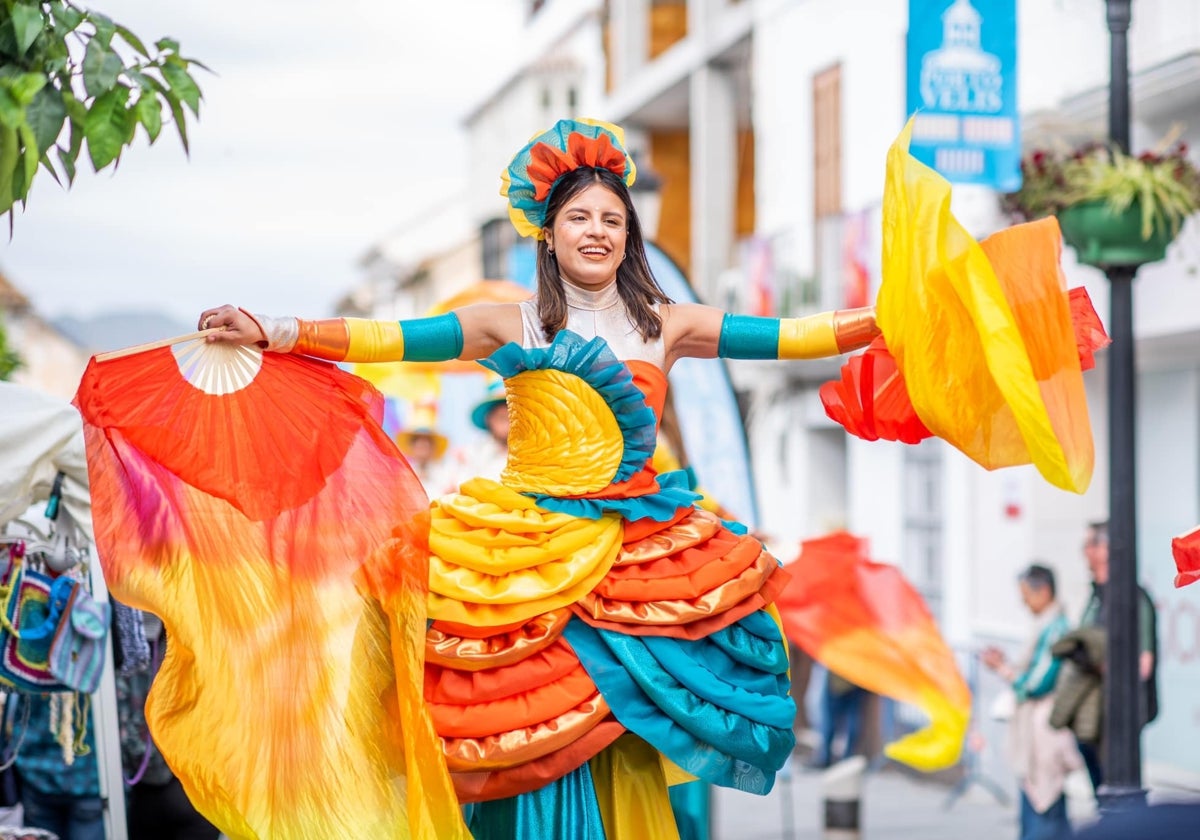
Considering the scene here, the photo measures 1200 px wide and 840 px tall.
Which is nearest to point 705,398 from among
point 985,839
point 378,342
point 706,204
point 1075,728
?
point 1075,728

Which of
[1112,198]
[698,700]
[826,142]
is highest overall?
[826,142]

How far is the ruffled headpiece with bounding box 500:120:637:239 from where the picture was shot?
15.0 feet

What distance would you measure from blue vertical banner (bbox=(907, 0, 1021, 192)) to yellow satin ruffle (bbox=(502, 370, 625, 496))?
4535 millimetres

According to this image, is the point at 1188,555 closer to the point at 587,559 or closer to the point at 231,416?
the point at 587,559

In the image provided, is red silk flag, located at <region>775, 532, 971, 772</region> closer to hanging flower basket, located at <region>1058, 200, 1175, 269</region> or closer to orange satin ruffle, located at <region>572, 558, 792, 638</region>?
hanging flower basket, located at <region>1058, 200, 1175, 269</region>

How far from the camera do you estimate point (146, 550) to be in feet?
13.6

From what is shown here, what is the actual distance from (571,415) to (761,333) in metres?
0.56

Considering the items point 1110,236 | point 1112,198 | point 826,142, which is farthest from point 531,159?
point 826,142

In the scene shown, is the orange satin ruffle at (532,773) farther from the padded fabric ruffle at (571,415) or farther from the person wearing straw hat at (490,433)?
the person wearing straw hat at (490,433)

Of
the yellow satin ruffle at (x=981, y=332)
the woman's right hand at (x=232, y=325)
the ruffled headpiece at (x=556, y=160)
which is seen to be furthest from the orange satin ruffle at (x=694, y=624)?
the ruffled headpiece at (x=556, y=160)

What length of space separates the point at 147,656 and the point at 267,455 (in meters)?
1.61

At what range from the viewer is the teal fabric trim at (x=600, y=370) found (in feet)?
14.4

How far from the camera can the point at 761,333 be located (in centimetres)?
455

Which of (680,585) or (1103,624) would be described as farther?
(1103,624)
